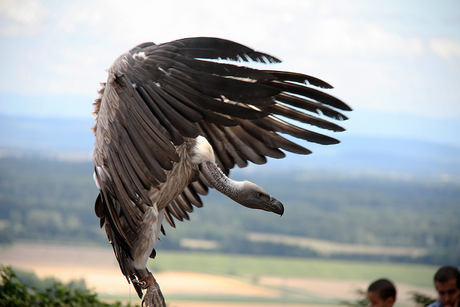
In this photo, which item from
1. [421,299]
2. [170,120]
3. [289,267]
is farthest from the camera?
[289,267]

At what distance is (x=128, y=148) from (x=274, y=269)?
26.2ft

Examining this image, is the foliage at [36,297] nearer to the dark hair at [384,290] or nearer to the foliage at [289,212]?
the dark hair at [384,290]

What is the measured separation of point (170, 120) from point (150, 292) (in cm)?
87

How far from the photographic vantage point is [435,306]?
8.83 ft

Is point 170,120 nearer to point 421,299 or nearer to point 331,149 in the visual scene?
point 421,299

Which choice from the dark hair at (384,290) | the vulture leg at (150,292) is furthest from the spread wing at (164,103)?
the dark hair at (384,290)

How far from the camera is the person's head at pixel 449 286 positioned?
255 cm

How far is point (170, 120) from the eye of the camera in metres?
1.64

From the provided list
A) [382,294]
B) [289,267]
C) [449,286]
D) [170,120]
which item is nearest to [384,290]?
[382,294]

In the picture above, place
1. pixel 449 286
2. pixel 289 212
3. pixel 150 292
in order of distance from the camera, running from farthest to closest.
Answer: pixel 289 212 < pixel 449 286 < pixel 150 292

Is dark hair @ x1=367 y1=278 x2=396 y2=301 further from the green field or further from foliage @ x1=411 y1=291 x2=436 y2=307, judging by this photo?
the green field

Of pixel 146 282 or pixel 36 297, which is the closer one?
pixel 146 282

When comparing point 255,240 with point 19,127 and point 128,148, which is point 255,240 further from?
point 128,148

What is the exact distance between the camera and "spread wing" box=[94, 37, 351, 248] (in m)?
1.62
